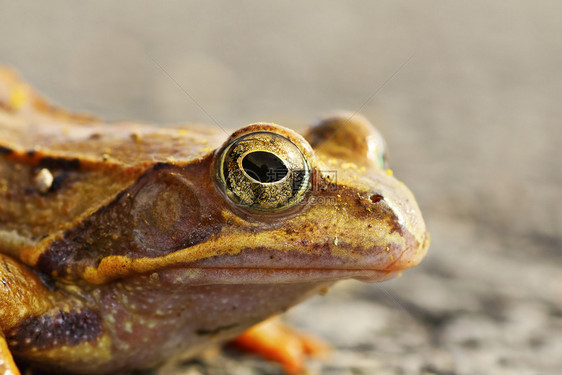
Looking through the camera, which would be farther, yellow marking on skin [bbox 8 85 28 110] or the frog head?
yellow marking on skin [bbox 8 85 28 110]

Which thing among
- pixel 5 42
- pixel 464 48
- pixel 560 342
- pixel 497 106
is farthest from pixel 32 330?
pixel 464 48

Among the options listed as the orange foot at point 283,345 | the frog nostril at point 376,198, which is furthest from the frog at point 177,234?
the orange foot at point 283,345

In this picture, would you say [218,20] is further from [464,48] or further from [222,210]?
[222,210]

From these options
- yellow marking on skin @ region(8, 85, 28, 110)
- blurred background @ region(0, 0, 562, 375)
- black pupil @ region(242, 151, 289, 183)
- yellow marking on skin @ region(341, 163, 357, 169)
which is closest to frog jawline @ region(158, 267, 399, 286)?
black pupil @ region(242, 151, 289, 183)

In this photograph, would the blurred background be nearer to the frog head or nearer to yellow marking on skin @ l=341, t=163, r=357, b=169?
the frog head

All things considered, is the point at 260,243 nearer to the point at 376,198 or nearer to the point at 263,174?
the point at 263,174
